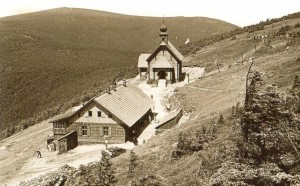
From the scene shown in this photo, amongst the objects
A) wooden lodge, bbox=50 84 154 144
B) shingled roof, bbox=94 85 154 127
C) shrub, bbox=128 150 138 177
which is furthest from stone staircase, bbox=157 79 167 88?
shrub, bbox=128 150 138 177

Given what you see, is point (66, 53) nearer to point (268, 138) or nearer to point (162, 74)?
point (162, 74)

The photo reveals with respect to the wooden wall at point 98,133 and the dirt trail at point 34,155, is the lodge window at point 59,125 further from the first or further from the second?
the dirt trail at point 34,155

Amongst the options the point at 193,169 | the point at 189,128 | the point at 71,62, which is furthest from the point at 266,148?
the point at 71,62

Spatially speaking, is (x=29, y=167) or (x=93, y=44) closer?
(x=29, y=167)

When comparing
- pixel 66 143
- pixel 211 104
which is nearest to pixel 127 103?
pixel 66 143

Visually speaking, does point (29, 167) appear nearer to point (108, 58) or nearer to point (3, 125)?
point (3, 125)
